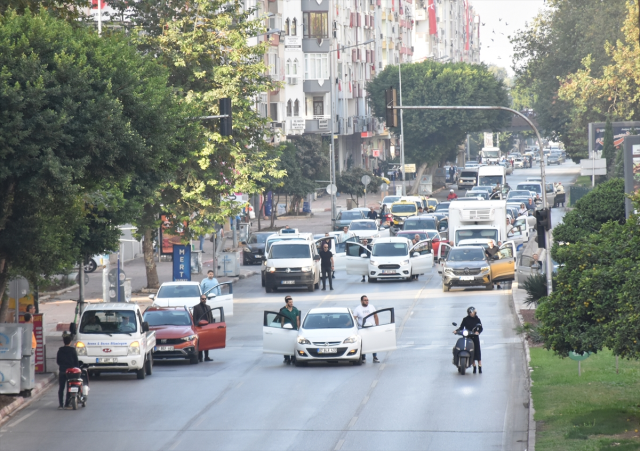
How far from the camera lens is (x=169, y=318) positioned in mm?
26703

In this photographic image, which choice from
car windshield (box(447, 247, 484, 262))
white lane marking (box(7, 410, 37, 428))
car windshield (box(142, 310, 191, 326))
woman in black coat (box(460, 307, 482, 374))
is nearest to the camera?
white lane marking (box(7, 410, 37, 428))

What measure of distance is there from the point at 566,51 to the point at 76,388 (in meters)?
86.4

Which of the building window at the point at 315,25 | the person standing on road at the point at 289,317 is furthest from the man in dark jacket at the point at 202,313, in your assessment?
the building window at the point at 315,25

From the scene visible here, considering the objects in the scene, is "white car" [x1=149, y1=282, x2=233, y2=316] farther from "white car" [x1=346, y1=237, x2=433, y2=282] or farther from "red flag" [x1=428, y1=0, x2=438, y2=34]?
"red flag" [x1=428, y1=0, x2=438, y2=34]

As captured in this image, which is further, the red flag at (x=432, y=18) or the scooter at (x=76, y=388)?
the red flag at (x=432, y=18)

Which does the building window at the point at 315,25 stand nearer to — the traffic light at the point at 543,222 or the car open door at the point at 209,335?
the car open door at the point at 209,335

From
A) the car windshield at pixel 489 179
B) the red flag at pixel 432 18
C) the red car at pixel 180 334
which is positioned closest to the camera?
the red car at pixel 180 334

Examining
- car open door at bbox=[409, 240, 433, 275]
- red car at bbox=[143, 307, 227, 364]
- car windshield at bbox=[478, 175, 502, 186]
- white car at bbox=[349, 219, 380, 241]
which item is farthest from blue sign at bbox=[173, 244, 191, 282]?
car windshield at bbox=[478, 175, 502, 186]

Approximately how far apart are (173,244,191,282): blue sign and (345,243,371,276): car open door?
6877 mm

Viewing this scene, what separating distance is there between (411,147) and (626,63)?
21.6 metres

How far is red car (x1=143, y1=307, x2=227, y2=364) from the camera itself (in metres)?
26.1

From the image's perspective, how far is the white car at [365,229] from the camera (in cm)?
5438

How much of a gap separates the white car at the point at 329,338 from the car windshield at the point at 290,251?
15.5 metres

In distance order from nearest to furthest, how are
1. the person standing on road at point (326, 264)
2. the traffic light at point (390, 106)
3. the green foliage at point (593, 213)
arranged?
the green foliage at point (593, 213), the traffic light at point (390, 106), the person standing on road at point (326, 264)
